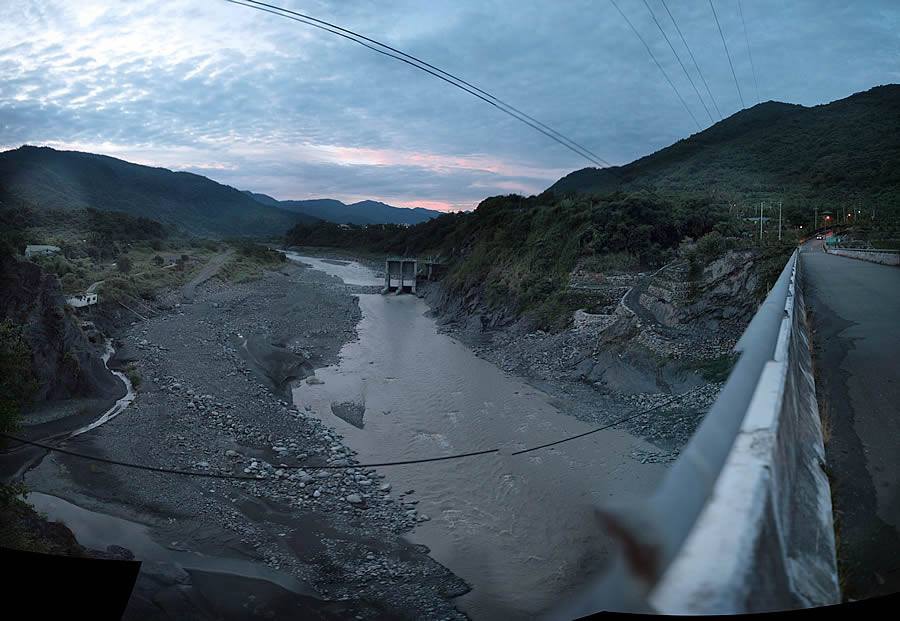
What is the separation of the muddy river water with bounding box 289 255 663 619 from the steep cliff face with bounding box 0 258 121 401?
4.68 m

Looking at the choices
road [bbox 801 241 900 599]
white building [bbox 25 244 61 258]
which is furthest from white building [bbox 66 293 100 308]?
road [bbox 801 241 900 599]

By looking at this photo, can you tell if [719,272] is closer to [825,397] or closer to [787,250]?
[787,250]

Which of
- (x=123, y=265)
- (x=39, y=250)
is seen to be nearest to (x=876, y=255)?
(x=39, y=250)

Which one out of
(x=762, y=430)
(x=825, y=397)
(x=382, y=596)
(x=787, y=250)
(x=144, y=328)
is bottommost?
(x=382, y=596)

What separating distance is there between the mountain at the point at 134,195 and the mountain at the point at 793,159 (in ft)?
90.2

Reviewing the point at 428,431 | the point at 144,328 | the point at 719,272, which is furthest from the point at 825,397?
the point at 144,328

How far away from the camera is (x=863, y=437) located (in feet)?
6.98

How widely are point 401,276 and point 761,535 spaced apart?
120 ft

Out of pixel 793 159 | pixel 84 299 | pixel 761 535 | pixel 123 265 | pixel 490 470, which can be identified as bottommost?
pixel 490 470

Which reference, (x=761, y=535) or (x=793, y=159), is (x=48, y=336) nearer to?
(x=761, y=535)

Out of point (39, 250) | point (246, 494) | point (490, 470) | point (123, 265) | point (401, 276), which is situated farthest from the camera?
point (401, 276)

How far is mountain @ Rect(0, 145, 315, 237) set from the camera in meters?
16.4

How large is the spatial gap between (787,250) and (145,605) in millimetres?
15924

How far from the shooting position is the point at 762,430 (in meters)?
0.91
